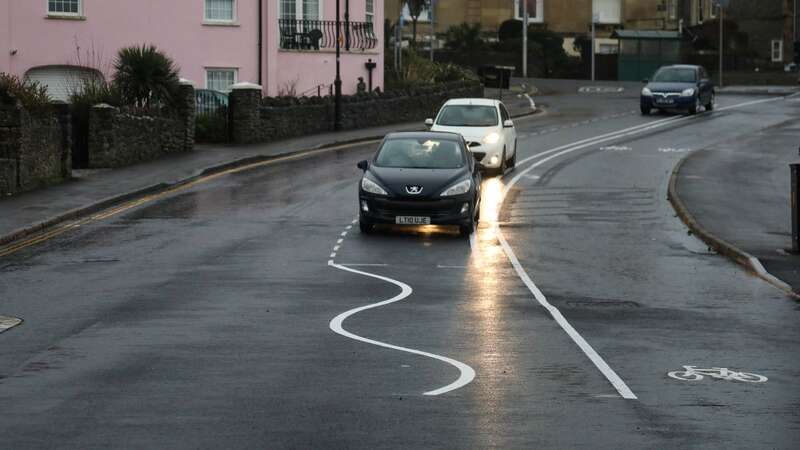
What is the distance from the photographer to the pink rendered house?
153 ft

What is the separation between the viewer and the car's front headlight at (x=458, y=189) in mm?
24984

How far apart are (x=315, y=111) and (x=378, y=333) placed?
106 feet

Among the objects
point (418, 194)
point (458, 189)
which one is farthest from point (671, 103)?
point (418, 194)

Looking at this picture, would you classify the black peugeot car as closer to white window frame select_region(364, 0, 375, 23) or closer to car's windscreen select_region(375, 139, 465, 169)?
car's windscreen select_region(375, 139, 465, 169)

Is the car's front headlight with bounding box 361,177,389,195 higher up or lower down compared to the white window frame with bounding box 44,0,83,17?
lower down

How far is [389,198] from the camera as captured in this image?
81.6 feet

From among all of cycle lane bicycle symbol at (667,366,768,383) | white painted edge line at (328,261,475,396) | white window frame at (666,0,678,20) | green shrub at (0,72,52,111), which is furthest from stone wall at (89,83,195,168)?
white window frame at (666,0,678,20)

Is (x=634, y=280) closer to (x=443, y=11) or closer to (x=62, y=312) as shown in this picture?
(x=62, y=312)

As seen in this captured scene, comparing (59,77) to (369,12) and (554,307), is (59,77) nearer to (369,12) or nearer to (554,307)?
(369,12)

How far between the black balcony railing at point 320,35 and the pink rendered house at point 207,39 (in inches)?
1.4

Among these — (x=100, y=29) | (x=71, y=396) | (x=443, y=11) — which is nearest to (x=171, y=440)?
(x=71, y=396)

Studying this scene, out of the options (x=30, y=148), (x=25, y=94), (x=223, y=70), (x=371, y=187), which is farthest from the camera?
(x=223, y=70)

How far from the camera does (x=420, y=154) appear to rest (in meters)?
26.7

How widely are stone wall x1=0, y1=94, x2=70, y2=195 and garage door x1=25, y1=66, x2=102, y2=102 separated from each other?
1428cm
